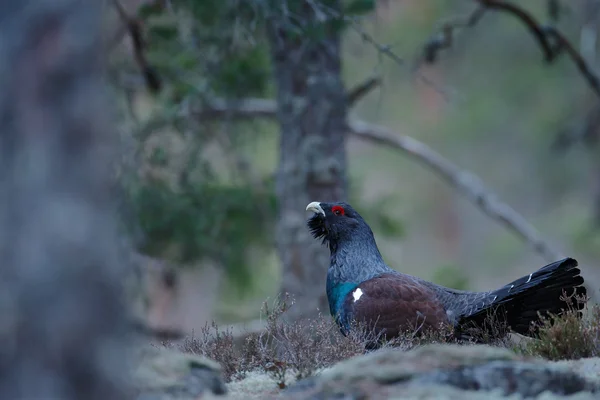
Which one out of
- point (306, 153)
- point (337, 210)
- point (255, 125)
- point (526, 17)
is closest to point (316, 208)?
point (337, 210)

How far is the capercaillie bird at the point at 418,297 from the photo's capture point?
598cm

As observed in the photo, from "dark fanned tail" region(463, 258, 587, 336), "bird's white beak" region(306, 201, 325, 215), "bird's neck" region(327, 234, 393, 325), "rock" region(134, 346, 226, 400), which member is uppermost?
"bird's white beak" region(306, 201, 325, 215)

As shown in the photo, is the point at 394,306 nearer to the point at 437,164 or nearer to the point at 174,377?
the point at 174,377

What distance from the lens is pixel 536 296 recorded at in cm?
610

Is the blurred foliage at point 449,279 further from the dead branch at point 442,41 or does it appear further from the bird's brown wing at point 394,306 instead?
the bird's brown wing at point 394,306

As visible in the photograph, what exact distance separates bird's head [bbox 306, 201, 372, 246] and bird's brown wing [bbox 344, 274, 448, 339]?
26.6 inches

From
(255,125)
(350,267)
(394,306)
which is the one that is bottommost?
(394,306)

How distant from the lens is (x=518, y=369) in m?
3.93

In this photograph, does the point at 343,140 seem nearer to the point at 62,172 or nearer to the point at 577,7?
the point at 62,172

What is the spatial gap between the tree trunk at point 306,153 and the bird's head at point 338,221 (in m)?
2.64

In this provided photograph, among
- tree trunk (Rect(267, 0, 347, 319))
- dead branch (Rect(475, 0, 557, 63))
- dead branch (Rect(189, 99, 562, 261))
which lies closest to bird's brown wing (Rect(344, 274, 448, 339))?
tree trunk (Rect(267, 0, 347, 319))

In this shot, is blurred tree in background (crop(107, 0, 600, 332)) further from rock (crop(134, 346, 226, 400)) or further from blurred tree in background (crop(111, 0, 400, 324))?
rock (crop(134, 346, 226, 400))

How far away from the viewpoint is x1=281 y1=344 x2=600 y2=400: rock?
146 inches

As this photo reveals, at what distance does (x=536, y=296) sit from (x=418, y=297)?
0.91 m
